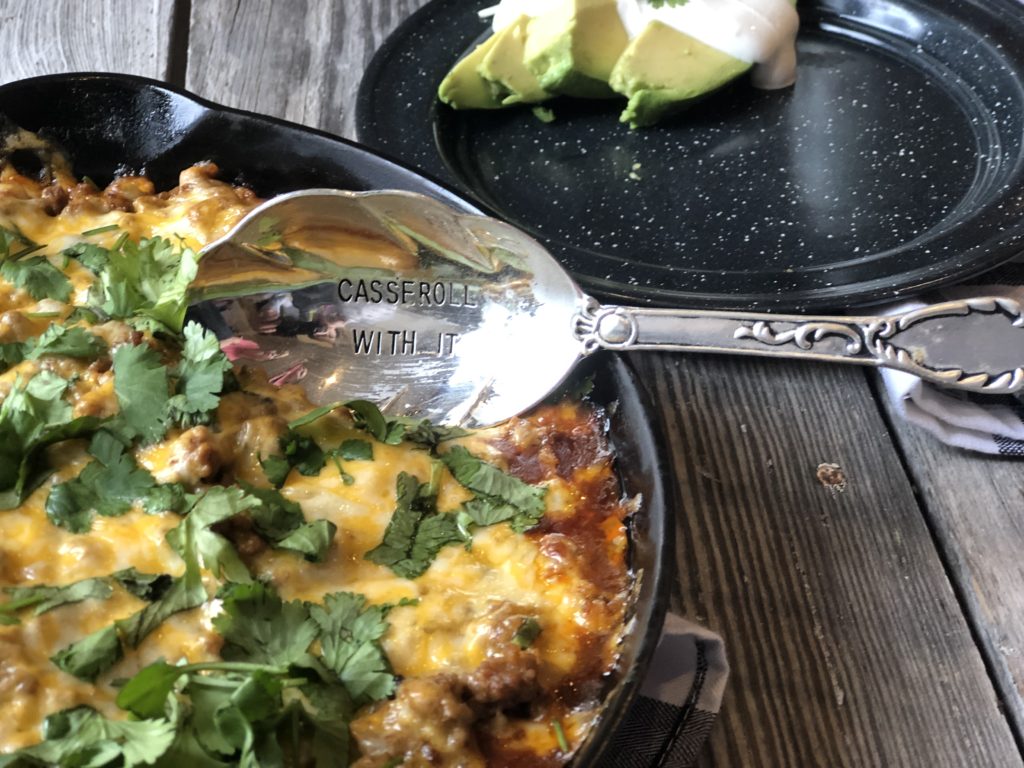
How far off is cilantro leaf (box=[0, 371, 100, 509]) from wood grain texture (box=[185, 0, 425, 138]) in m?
1.20

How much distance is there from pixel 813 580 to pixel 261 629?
86 cm

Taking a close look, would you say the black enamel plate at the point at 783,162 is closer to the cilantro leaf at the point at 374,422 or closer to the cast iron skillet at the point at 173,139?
the cast iron skillet at the point at 173,139

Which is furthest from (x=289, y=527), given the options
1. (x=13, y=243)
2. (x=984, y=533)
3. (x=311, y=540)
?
Answer: (x=984, y=533)

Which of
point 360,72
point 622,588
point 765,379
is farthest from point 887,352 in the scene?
point 360,72

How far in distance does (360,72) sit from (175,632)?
181 centimetres

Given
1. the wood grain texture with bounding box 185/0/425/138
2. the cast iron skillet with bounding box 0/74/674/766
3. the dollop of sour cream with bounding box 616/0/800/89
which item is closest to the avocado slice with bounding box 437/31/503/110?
the wood grain texture with bounding box 185/0/425/138

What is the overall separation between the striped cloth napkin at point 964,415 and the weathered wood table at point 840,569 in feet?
0.11

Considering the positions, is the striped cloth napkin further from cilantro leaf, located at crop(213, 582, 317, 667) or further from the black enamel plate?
cilantro leaf, located at crop(213, 582, 317, 667)

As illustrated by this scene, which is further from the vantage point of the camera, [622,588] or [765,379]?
[765,379]

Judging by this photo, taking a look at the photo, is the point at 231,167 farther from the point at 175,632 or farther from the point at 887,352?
the point at 887,352

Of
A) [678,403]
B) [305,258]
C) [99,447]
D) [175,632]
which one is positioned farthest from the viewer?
[678,403]

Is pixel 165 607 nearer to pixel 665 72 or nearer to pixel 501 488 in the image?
pixel 501 488

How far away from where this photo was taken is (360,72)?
2559mm

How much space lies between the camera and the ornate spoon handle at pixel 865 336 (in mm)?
1419
